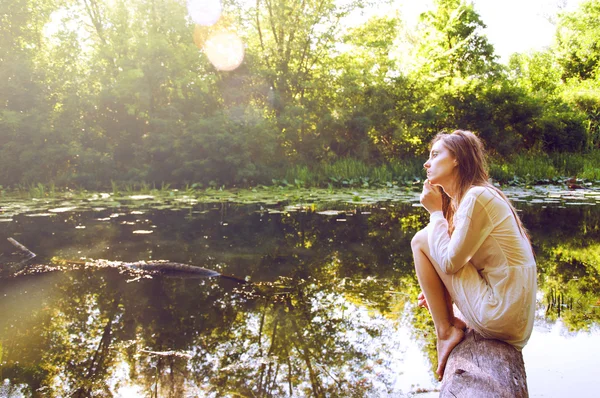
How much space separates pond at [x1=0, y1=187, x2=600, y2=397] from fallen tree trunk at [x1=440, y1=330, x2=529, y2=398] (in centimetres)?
41

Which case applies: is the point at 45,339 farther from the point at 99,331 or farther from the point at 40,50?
the point at 40,50

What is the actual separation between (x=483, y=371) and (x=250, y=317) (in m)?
1.77

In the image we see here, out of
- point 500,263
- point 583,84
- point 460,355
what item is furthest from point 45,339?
point 583,84

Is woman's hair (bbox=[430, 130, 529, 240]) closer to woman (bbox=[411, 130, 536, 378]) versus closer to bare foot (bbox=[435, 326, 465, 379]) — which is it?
woman (bbox=[411, 130, 536, 378])

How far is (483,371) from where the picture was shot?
1.74 meters

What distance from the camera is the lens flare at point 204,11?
15062mm

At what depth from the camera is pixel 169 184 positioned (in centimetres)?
1305

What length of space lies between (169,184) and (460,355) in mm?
11850

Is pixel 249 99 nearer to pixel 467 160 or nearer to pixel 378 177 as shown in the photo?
pixel 378 177

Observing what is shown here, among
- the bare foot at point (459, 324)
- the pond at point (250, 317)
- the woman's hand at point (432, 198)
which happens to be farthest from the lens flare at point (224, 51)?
the bare foot at point (459, 324)

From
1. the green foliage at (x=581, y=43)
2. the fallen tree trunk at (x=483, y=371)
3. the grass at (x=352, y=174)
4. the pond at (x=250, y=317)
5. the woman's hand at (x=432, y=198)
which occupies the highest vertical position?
the green foliage at (x=581, y=43)

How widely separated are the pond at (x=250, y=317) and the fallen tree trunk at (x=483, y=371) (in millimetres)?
410

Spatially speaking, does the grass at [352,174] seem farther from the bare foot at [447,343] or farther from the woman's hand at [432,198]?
the bare foot at [447,343]

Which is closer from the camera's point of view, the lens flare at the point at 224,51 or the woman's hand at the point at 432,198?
the woman's hand at the point at 432,198
